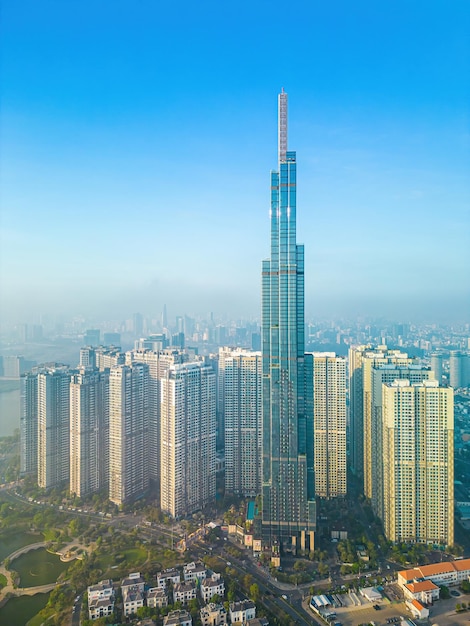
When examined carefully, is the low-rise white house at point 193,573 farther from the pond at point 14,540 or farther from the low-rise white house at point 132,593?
the pond at point 14,540

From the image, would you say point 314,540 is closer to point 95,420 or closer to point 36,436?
point 95,420

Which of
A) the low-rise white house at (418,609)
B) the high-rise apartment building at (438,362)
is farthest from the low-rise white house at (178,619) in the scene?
the high-rise apartment building at (438,362)

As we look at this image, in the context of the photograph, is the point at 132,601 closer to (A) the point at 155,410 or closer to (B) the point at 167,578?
(B) the point at 167,578

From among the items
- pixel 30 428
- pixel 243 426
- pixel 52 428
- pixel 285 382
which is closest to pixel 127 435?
pixel 52 428

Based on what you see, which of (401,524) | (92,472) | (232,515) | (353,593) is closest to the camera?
(353,593)

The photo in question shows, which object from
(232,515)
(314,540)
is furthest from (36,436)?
(314,540)

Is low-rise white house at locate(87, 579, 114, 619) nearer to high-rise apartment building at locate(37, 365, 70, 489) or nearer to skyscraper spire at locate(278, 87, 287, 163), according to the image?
high-rise apartment building at locate(37, 365, 70, 489)
